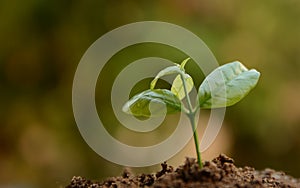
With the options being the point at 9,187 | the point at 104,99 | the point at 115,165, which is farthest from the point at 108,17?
the point at 9,187

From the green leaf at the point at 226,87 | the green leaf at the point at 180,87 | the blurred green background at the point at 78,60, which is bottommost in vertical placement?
the green leaf at the point at 226,87

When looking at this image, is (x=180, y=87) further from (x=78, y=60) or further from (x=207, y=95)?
(x=78, y=60)

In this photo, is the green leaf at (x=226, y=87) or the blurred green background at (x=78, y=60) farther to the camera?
the blurred green background at (x=78, y=60)

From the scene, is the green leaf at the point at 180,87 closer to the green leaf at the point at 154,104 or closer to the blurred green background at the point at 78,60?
the green leaf at the point at 154,104

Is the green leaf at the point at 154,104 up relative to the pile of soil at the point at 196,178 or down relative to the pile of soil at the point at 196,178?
up

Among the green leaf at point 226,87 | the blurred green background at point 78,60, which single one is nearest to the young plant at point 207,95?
the green leaf at point 226,87

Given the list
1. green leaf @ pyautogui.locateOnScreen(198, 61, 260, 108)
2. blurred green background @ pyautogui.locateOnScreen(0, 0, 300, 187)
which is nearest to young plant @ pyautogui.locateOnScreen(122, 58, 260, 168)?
green leaf @ pyautogui.locateOnScreen(198, 61, 260, 108)
